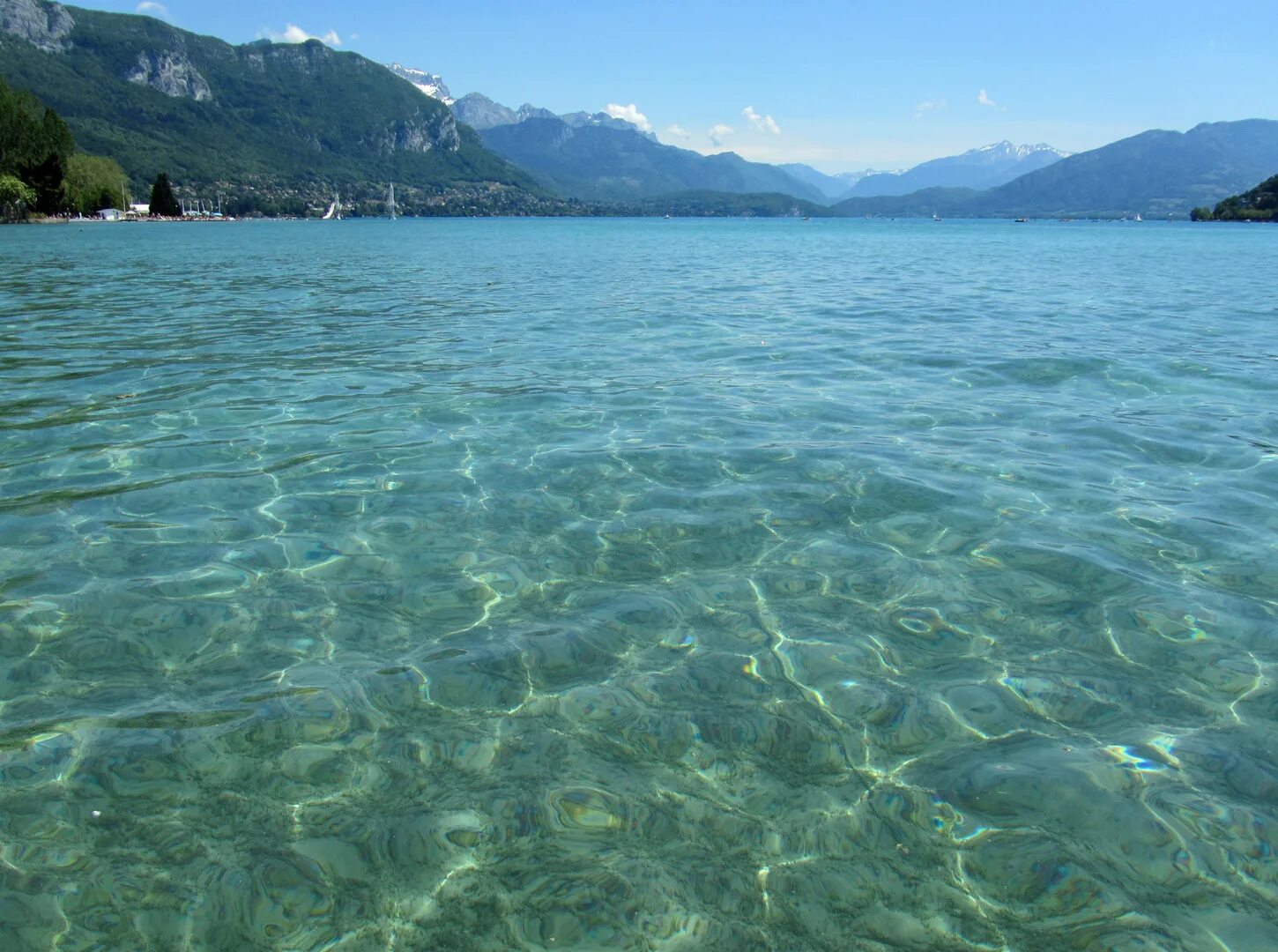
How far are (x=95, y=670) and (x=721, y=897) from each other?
4321 mm

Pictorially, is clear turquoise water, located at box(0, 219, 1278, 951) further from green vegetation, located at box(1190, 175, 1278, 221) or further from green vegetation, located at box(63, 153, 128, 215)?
green vegetation, located at box(1190, 175, 1278, 221)

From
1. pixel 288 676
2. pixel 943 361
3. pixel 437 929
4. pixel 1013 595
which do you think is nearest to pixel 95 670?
pixel 288 676

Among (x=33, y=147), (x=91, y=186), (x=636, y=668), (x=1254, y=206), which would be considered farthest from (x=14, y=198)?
(x=1254, y=206)

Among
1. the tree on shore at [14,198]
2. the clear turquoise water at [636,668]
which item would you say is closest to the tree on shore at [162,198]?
the tree on shore at [14,198]

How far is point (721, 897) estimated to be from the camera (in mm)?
3535

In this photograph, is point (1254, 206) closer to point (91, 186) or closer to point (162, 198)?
point (162, 198)

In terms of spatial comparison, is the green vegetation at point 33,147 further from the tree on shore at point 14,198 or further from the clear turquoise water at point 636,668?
the clear turquoise water at point 636,668

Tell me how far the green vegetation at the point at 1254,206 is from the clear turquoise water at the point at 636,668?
714 feet

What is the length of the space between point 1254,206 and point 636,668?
237 m

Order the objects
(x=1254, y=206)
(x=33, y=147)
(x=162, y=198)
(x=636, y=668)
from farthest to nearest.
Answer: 1. (x=1254, y=206)
2. (x=162, y=198)
3. (x=33, y=147)
4. (x=636, y=668)

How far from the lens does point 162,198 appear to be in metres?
147

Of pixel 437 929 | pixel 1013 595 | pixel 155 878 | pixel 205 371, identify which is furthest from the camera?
pixel 205 371

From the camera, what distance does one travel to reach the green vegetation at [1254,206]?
17850cm

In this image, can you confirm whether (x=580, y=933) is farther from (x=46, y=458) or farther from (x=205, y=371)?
(x=205, y=371)
